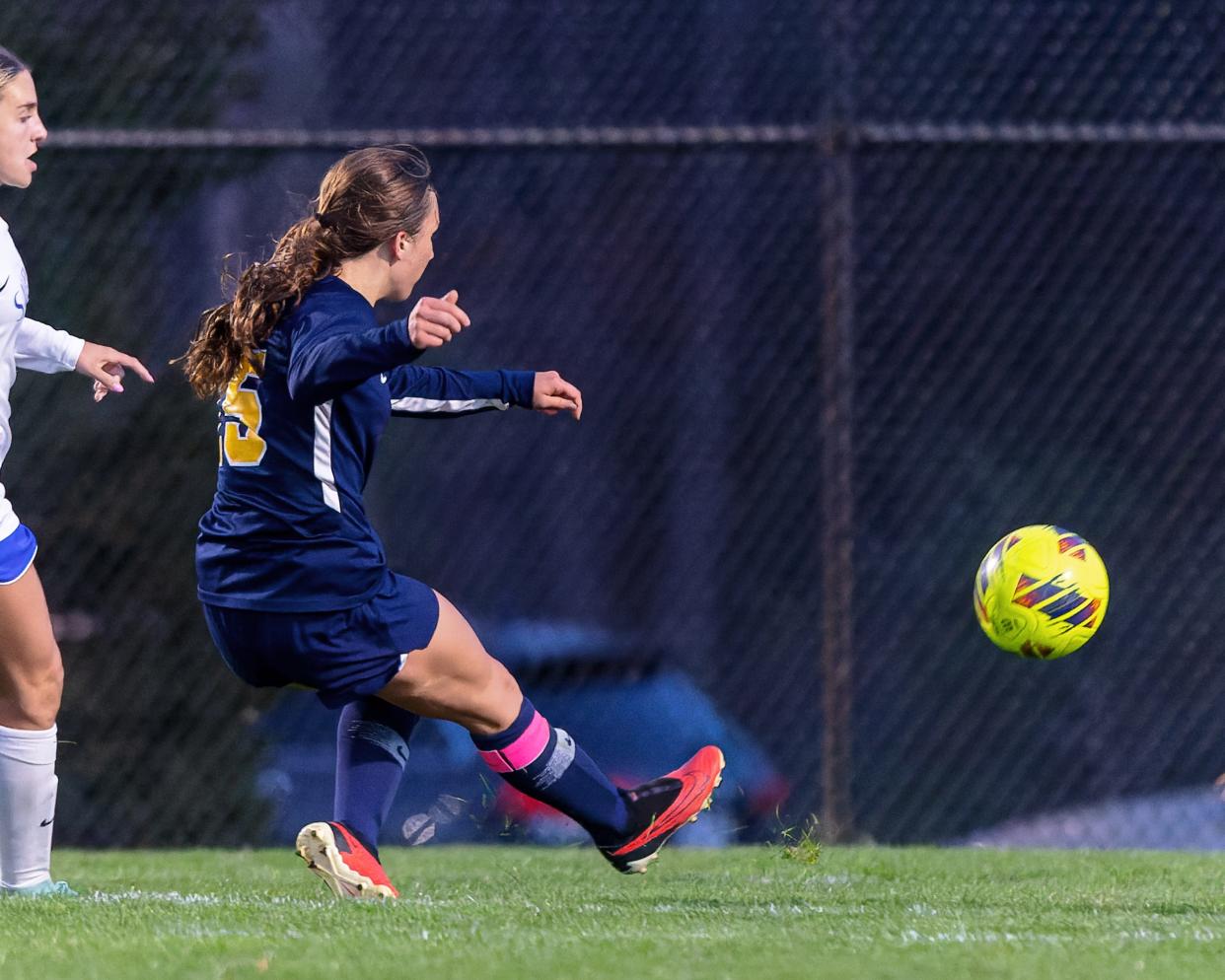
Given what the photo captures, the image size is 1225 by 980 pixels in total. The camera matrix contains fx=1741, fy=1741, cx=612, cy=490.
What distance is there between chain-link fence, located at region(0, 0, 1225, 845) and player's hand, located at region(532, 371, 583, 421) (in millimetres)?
2291

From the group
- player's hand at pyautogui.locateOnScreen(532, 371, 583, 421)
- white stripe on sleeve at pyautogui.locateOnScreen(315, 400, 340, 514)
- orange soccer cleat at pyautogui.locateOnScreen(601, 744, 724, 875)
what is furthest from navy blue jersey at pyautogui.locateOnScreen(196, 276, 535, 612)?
orange soccer cleat at pyautogui.locateOnScreen(601, 744, 724, 875)

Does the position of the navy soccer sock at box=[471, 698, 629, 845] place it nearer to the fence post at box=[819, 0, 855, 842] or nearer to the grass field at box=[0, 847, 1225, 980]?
the grass field at box=[0, 847, 1225, 980]

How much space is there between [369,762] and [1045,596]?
1.61 meters

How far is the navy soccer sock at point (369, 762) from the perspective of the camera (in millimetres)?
3879

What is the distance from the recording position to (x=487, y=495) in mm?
6617

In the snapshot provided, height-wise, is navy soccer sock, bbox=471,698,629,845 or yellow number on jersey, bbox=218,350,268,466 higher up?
yellow number on jersey, bbox=218,350,268,466

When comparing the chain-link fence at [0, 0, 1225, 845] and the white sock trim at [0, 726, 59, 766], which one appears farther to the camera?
the chain-link fence at [0, 0, 1225, 845]

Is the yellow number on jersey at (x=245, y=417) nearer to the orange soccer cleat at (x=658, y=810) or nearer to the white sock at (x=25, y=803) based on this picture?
the white sock at (x=25, y=803)

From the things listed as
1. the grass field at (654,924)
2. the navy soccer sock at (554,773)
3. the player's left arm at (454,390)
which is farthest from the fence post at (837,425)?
the player's left arm at (454,390)

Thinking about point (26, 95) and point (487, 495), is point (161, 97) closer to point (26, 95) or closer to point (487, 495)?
point (487, 495)

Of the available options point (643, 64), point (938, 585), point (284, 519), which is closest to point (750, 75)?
point (643, 64)

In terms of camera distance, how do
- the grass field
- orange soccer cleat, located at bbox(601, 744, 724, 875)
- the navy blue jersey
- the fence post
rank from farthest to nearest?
1. the fence post
2. orange soccer cleat, located at bbox(601, 744, 724, 875)
3. the navy blue jersey
4. the grass field

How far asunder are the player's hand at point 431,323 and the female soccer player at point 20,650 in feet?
3.65

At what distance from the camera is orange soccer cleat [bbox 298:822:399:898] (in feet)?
12.1
